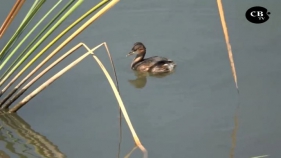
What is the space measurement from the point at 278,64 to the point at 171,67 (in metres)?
0.94

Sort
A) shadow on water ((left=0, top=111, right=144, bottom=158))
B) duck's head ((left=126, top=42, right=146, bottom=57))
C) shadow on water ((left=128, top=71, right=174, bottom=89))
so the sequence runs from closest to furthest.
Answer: shadow on water ((left=0, top=111, right=144, bottom=158)) < shadow on water ((left=128, top=71, right=174, bottom=89)) < duck's head ((left=126, top=42, right=146, bottom=57))

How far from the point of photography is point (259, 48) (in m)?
5.54

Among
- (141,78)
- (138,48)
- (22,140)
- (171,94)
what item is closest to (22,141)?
(22,140)

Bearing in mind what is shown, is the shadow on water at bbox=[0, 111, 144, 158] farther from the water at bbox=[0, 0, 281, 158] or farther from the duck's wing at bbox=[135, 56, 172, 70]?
the duck's wing at bbox=[135, 56, 172, 70]

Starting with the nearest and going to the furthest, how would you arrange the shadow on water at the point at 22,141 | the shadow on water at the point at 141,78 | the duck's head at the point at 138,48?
the shadow on water at the point at 22,141 → the shadow on water at the point at 141,78 → the duck's head at the point at 138,48

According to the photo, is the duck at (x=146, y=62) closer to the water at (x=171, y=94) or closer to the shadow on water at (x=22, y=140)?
the water at (x=171, y=94)

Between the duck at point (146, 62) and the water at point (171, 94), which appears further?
the duck at point (146, 62)

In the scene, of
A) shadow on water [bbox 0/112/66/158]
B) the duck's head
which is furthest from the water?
the duck's head

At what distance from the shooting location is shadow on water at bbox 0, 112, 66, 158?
414 cm

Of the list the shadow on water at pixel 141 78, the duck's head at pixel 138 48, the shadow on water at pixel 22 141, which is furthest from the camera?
the duck's head at pixel 138 48

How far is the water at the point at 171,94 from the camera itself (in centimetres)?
421

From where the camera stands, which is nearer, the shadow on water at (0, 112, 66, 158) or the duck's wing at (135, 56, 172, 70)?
the shadow on water at (0, 112, 66, 158)

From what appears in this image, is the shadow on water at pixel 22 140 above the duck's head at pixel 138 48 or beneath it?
beneath

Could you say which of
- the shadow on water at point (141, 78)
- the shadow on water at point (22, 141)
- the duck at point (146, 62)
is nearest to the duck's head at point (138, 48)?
the duck at point (146, 62)
